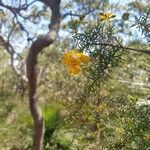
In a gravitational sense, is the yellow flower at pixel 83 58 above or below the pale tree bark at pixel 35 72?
above

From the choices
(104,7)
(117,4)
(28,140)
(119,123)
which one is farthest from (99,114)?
(117,4)

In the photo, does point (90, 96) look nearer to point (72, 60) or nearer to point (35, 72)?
point (72, 60)

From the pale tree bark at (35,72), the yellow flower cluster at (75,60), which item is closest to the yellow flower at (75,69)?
the yellow flower cluster at (75,60)

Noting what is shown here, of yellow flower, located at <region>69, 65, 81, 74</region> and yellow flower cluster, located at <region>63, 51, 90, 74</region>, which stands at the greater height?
yellow flower cluster, located at <region>63, 51, 90, 74</region>

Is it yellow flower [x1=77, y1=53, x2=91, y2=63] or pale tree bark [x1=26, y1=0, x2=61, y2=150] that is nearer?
yellow flower [x1=77, y1=53, x2=91, y2=63]

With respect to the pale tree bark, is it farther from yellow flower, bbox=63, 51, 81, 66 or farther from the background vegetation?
yellow flower, bbox=63, 51, 81, 66

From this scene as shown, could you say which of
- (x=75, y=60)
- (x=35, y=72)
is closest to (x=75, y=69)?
(x=75, y=60)

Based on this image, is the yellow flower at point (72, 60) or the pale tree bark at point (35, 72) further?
the pale tree bark at point (35, 72)

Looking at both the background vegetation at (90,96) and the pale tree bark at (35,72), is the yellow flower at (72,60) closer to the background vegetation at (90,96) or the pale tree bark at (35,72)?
the background vegetation at (90,96)

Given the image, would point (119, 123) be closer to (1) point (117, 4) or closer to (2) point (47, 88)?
(1) point (117, 4)

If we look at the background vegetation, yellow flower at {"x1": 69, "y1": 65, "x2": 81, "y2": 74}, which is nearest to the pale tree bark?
the background vegetation
